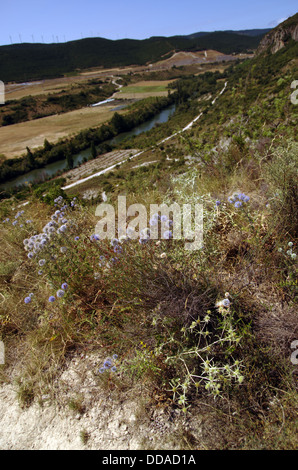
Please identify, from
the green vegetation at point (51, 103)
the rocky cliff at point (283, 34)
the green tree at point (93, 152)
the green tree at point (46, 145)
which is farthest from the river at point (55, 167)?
the rocky cliff at point (283, 34)

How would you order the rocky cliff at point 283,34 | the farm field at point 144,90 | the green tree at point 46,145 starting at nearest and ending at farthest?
the green tree at point 46,145
the rocky cliff at point 283,34
the farm field at point 144,90

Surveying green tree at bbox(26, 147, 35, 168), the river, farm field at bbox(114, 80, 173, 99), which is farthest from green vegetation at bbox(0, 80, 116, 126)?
green tree at bbox(26, 147, 35, 168)

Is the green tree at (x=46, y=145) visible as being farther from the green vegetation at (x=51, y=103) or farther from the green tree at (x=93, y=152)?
the green vegetation at (x=51, y=103)

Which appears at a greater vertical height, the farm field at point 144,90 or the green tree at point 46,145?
the farm field at point 144,90

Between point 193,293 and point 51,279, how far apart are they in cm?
131

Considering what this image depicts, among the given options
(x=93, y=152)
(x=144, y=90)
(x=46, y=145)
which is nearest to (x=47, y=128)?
(x=46, y=145)

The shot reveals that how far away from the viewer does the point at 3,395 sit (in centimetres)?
219

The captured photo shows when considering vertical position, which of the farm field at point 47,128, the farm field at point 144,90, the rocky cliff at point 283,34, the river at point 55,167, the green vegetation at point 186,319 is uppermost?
the rocky cliff at point 283,34

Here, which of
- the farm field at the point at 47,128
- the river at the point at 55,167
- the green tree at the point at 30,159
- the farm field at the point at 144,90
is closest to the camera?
the river at the point at 55,167

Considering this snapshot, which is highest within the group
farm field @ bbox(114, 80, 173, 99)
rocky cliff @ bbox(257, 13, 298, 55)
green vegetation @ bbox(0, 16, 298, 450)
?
rocky cliff @ bbox(257, 13, 298, 55)

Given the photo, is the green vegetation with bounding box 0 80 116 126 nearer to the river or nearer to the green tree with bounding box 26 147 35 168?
the river

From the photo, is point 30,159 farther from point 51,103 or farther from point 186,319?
point 186,319
